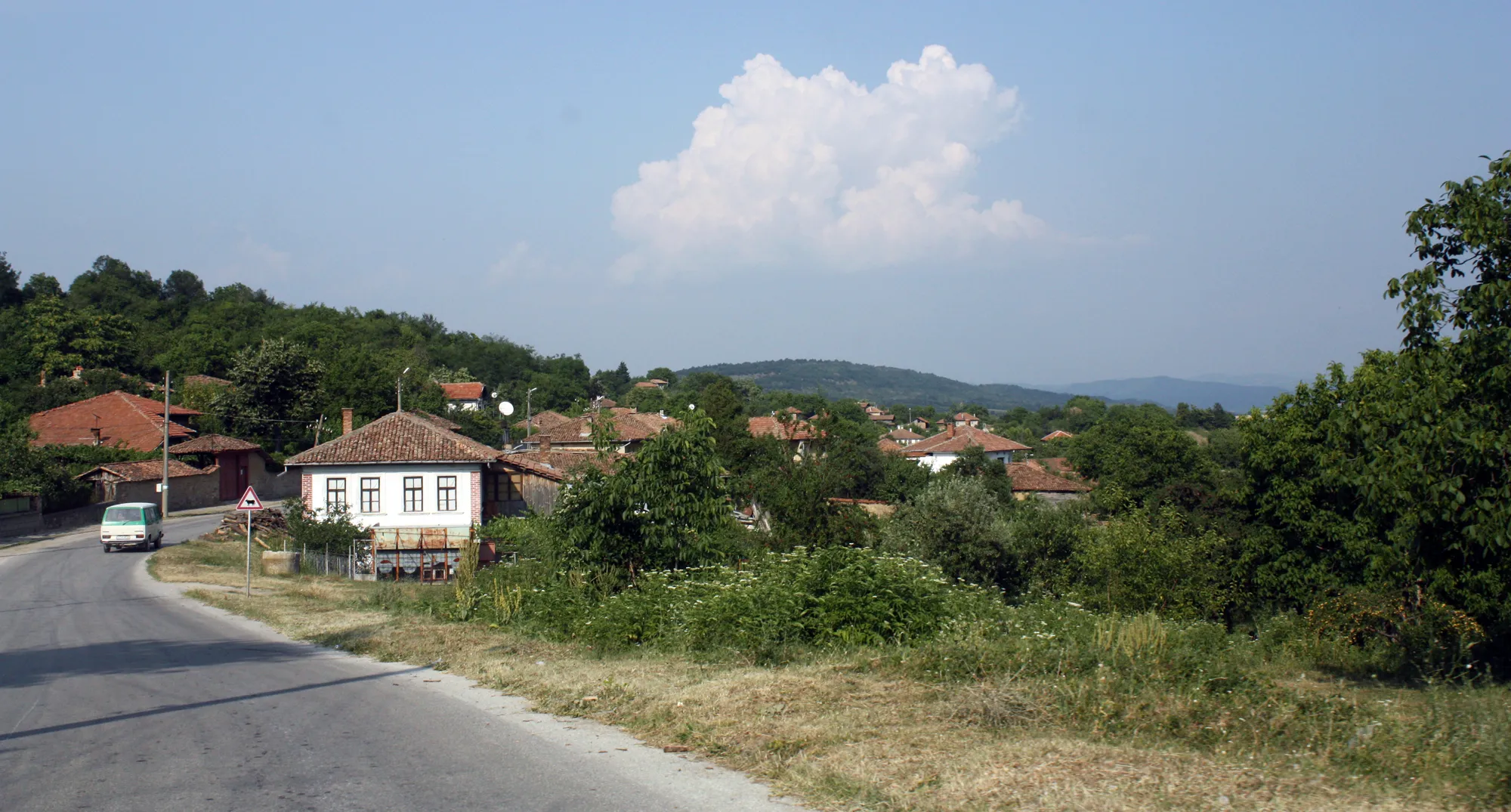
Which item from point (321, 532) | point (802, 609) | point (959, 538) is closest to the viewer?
point (802, 609)

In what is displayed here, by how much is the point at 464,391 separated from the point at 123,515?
215 feet

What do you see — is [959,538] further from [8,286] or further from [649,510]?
[8,286]

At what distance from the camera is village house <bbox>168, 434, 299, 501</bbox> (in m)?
58.8

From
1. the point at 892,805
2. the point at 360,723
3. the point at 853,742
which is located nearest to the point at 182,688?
the point at 360,723

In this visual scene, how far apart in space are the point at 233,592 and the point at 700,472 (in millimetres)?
14026

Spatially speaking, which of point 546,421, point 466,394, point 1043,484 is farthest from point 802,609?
point 466,394

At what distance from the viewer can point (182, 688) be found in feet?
35.7

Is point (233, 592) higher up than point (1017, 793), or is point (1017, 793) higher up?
point (1017, 793)

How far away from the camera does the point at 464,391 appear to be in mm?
102000

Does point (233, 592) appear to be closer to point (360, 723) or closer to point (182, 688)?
point (182, 688)

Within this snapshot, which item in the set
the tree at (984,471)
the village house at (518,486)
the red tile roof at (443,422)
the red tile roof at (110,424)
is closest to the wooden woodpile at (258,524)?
the village house at (518,486)

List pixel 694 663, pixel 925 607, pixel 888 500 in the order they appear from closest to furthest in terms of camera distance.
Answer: pixel 694 663, pixel 925 607, pixel 888 500

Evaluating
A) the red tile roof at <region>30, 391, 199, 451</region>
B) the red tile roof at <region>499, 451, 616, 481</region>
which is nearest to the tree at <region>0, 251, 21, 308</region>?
the red tile roof at <region>30, 391, 199, 451</region>

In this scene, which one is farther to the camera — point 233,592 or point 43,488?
point 43,488
